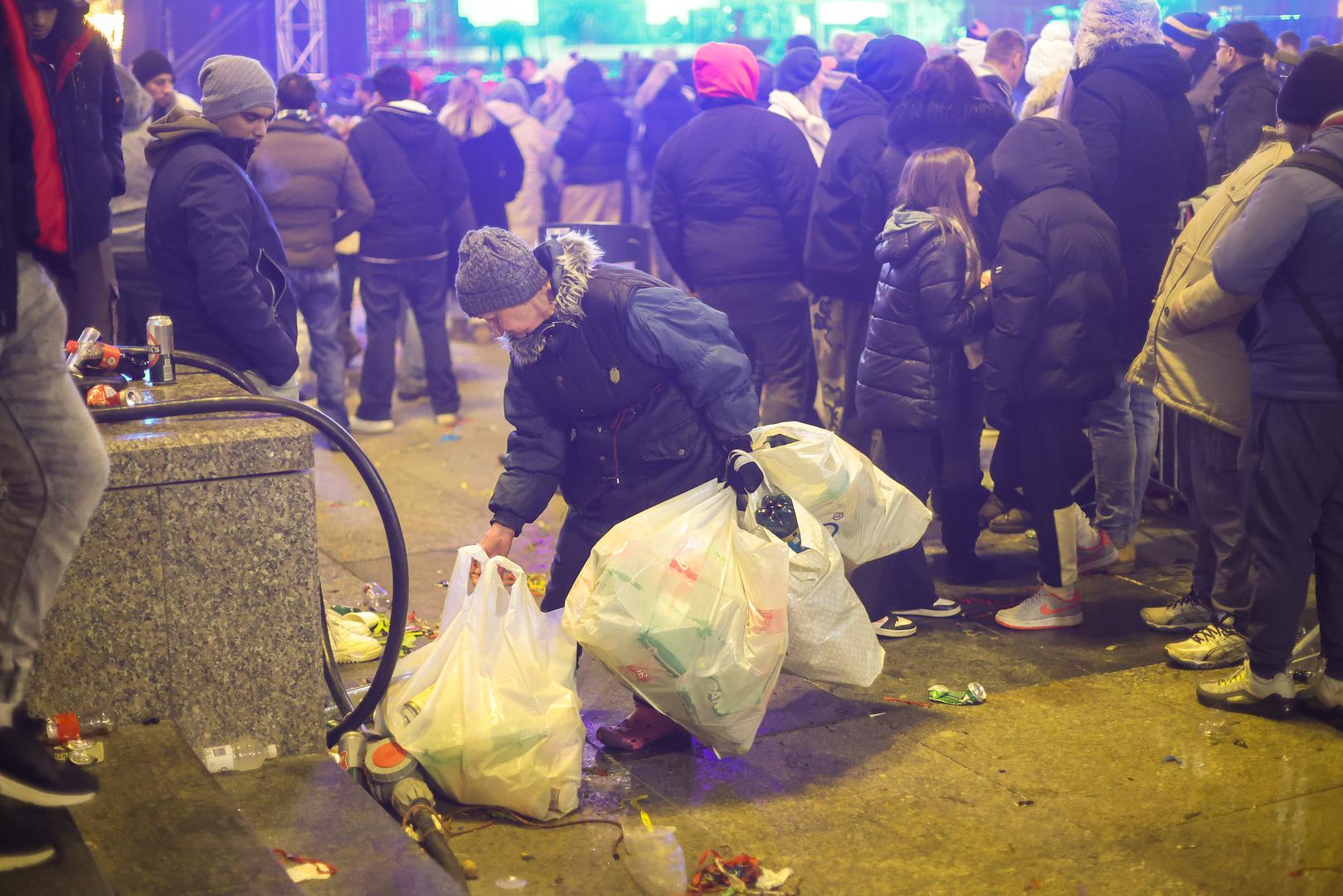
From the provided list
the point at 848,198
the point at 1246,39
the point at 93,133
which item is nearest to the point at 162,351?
the point at 93,133

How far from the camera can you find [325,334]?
28.5 ft

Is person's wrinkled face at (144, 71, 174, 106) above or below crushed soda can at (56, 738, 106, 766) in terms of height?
above

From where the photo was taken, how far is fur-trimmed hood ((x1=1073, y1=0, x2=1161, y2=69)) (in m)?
6.02

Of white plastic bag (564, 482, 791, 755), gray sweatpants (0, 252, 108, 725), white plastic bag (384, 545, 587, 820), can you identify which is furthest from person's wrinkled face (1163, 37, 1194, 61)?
gray sweatpants (0, 252, 108, 725)

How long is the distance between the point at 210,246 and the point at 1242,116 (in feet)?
18.6

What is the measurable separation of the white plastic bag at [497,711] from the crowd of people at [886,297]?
17.8 inches

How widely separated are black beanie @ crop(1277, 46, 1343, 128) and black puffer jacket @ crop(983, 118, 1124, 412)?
95 centimetres

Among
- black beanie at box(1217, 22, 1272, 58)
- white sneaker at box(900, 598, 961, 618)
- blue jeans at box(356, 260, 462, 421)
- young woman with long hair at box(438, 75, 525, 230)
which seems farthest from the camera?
young woman with long hair at box(438, 75, 525, 230)

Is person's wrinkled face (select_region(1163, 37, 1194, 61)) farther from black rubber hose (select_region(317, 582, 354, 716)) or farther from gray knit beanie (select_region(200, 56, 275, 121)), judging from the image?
black rubber hose (select_region(317, 582, 354, 716))

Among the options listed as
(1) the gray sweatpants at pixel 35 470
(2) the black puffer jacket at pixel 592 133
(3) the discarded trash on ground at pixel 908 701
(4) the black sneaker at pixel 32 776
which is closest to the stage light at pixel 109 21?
(2) the black puffer jacket at pixel 592 133

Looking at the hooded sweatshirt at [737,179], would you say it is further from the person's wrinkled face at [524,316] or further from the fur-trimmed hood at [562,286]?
the person's wrinkled face at [524,316]

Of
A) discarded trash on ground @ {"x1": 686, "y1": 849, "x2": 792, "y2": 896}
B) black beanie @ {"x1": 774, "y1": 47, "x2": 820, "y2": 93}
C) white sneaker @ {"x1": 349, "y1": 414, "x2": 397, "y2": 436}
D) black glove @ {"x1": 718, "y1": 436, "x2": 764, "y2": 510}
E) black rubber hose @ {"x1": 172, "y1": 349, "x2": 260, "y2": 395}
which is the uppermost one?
black beanie @ {"x1": 774, "y1": 47, "x2": 820, "y2": 93}

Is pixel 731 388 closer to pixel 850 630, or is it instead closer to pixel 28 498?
pixel 850 630

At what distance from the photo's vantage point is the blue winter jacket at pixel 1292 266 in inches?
161
